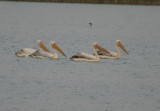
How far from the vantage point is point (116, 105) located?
13.3 m

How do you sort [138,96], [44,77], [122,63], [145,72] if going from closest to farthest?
1. [138,96]
2. [44,77]
3. [145,72]
4. [122,63]

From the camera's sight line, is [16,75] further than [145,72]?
No

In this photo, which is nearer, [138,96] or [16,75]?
[138,96]

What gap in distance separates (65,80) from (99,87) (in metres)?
1.33

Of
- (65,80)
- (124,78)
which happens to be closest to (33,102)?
(65,80)

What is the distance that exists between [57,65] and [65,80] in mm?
2946

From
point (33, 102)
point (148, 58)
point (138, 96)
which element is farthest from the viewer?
point (148, 58)

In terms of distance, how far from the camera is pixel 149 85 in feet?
52.0

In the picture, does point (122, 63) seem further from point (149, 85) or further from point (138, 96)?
point (138, 96)

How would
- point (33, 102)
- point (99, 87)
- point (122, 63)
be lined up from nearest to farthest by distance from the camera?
point (33, 102)
point (99, 87)
point (122, 63)

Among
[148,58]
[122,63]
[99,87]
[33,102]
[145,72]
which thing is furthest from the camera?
[148,58]

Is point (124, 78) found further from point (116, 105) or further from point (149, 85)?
point (116, 105)

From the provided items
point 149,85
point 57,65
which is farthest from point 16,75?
point 149,85

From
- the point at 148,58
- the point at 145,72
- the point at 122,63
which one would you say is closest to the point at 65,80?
the point at 145,72
